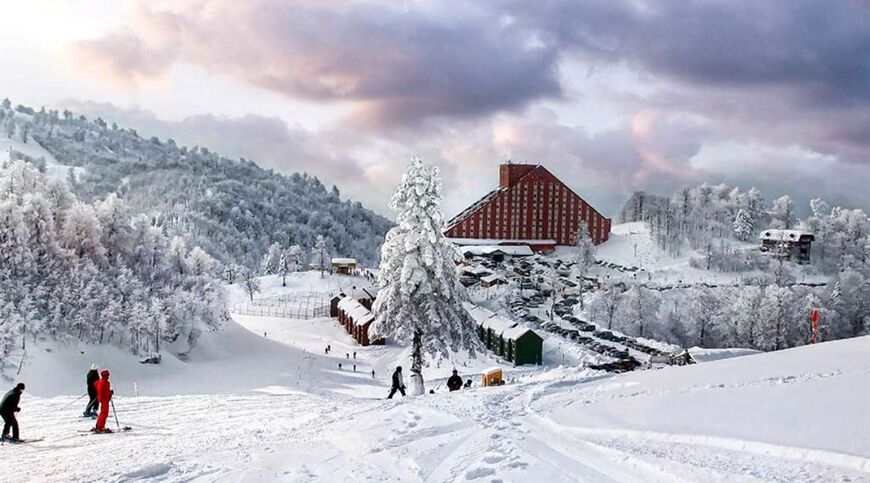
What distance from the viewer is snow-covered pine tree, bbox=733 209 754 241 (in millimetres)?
140875

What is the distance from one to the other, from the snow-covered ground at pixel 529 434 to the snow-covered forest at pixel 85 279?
2578 cm

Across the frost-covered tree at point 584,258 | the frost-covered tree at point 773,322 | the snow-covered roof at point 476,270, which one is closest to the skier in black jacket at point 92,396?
the frost-covered tree at point 773,322

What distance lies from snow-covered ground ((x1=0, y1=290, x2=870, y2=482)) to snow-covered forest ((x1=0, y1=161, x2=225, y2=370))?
25.8 meters

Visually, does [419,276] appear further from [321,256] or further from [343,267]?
[321,256]

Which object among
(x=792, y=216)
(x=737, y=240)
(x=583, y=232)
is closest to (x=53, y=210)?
(x=583, y=232)

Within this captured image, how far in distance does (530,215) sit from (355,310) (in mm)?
71534

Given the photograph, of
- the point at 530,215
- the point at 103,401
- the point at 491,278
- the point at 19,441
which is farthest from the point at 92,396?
the point at 530,215

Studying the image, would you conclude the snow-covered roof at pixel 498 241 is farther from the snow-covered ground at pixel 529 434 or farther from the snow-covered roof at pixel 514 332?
the snow-covered ground at pixel 529 434

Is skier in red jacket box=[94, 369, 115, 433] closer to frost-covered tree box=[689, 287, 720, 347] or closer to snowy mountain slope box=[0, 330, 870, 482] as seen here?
snowy mountain slope box=[0, 330, 870, 482]

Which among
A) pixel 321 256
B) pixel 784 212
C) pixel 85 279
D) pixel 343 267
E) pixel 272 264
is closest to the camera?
pixel 85 279

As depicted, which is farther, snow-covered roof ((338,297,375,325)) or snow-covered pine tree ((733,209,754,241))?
snow-covered pine tree ((733,209,754,241))

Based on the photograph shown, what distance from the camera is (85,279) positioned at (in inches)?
1834

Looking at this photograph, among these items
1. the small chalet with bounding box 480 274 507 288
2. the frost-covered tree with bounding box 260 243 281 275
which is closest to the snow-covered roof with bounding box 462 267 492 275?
the small chalet with bounding box 480 274 507 288

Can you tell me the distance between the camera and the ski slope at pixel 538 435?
392 inches
